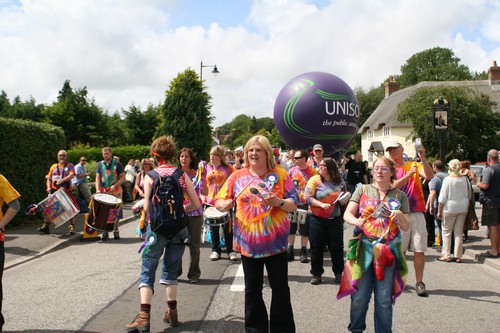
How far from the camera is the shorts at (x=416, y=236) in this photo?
599 cm

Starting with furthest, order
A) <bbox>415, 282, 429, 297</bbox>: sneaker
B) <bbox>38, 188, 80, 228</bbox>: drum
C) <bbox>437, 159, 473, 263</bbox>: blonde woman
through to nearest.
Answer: <bbox>38, 188, 80, 228</bbox>: drum
<bbox>437, 159, 473, 263</bbox>: blonde woman
<bbox>415, 282, 429, 297</bbox>: sneaker

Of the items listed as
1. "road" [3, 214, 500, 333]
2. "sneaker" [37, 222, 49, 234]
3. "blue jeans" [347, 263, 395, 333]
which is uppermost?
"blue jeans" [347, 263, 395, 333]

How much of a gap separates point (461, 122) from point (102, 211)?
28.9 m

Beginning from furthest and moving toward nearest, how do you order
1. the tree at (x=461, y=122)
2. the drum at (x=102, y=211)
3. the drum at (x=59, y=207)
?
the tree at (x=461, y=122) < the drum at (x=59, y=207) < the drum at (x=102, y=211)

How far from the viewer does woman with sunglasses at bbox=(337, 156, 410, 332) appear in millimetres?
4047

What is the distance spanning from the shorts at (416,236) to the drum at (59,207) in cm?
700

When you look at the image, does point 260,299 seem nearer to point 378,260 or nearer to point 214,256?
point 378,260

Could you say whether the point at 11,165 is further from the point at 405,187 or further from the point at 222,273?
the point at 405,187

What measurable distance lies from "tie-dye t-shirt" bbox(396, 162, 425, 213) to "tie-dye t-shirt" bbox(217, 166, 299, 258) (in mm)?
2422

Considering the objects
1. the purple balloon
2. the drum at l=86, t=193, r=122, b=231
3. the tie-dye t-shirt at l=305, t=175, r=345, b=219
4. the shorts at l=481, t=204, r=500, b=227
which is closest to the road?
the shorts at l=481, t=204, r=500, b=227

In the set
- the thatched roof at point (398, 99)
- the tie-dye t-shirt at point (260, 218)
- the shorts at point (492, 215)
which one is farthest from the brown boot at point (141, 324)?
the thatched roof at point (398, 99)

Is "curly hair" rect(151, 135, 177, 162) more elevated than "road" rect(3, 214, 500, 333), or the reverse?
"curly hair" rect(151, 135, 177, 162)

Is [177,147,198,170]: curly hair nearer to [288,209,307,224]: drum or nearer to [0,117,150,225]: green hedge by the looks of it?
[288,209,307,224]: drum

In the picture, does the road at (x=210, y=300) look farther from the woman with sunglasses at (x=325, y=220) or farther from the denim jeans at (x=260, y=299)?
the denim jeans at (x=260, y=299)
